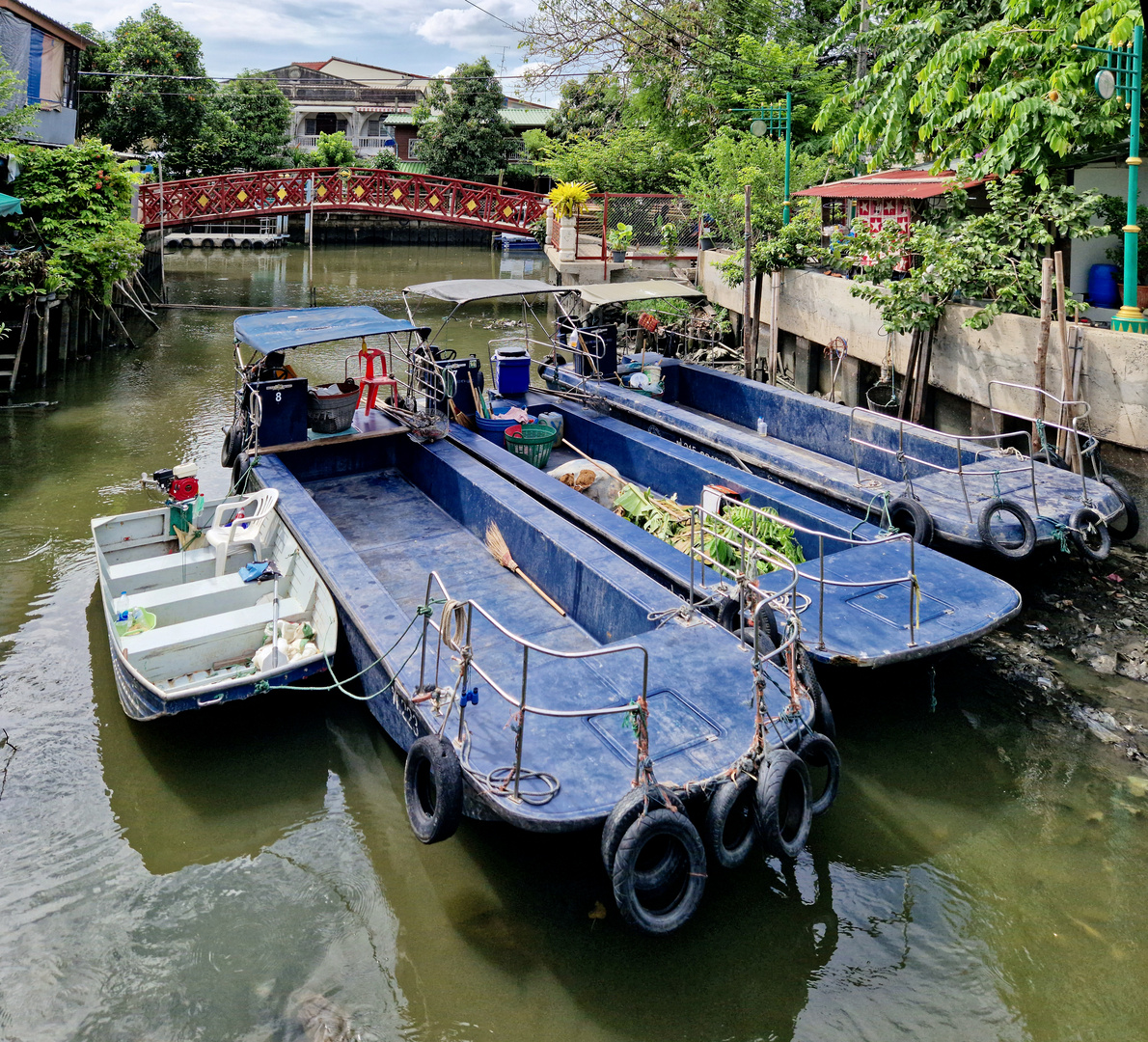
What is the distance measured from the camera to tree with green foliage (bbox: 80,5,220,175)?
122 ft

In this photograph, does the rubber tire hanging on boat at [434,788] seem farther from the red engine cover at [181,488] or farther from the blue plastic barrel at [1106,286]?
the blue plastic barrel at [1106,286]

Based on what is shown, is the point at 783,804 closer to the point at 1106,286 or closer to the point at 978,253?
the point at 978,253

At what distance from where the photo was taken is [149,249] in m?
31.0

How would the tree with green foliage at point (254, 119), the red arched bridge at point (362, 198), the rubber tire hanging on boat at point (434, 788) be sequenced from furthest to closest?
the tree with green foliage at point (254, 119) → the red arched bridge at point (362, 198) → the rubber tire hanging on boat at point (434, 788)

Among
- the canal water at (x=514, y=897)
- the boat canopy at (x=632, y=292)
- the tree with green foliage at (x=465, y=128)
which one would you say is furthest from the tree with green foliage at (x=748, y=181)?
the tree with green foliage at (x=465, y=128)

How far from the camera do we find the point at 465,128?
153ft

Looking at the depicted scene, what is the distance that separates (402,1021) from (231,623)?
404cm

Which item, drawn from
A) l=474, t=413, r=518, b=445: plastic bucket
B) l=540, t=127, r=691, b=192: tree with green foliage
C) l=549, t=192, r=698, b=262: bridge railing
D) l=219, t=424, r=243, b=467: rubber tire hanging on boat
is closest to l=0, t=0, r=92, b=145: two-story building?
l=549, t=192, r=698, b=262: bridge railing

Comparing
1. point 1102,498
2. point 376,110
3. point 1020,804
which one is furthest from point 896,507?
point 376,110

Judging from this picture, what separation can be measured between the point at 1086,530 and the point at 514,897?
6.39 metres

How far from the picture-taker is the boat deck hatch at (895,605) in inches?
298

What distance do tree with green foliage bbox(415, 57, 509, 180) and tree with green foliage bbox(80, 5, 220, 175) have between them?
10.7 m

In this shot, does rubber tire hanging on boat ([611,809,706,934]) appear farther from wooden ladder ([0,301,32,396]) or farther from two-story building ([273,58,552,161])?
two-story building ([273,58,552,161])

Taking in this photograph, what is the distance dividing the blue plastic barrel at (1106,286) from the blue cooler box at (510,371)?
7.86 metres
